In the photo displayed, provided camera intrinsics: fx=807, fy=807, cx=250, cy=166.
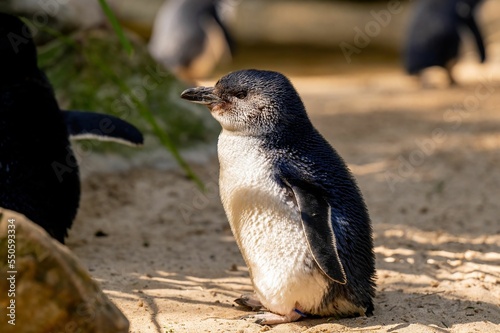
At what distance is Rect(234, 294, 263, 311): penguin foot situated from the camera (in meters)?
3.26

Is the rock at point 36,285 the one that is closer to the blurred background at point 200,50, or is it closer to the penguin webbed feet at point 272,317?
the penguin webbed feet at point 272,317

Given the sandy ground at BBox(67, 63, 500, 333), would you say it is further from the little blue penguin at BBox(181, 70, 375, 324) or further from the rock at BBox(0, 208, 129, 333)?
the rock at BBox(0, 208, 129, 333)

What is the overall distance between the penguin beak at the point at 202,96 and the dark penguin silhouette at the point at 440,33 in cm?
678

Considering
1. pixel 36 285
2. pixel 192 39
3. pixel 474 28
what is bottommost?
pixel 36 285

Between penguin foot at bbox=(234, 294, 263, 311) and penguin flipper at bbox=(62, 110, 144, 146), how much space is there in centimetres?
116

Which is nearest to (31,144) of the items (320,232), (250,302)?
(250,302)

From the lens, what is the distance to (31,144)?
362 cm

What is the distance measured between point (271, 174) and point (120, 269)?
1.09 m

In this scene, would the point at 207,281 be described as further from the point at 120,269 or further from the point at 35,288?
the point at 35,288

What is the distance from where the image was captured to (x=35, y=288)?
221cm

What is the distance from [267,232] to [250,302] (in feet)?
1.25

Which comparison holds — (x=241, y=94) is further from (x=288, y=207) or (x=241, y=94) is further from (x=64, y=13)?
(x=64, y=13)

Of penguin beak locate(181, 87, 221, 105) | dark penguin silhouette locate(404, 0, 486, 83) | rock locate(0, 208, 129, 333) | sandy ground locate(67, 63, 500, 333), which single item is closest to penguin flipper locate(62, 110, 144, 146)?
sandy ground locate(67, 63, 500, 333)

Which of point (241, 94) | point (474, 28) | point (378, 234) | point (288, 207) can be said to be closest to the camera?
point (288, 207)
